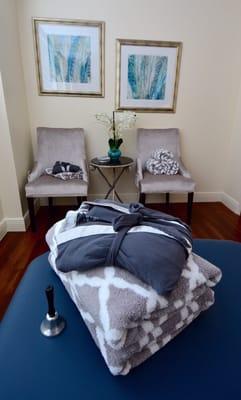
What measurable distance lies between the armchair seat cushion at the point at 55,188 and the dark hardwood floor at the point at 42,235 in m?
0.39

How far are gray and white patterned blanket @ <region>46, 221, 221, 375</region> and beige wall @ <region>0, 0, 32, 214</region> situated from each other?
1.81 meters

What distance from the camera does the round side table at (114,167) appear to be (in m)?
2.26

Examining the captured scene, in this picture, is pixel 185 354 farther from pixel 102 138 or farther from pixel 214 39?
pixel 214 39

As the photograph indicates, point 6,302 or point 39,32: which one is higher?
point 39,32

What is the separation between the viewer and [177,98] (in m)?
2.55

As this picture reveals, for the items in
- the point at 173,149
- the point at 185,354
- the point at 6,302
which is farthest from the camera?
the point at 173,149

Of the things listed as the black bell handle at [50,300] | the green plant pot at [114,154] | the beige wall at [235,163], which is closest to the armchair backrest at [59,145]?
the green plant pot at [114,154]

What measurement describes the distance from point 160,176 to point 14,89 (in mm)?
1540

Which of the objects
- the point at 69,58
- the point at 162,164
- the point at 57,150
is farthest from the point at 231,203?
the point at 69,58

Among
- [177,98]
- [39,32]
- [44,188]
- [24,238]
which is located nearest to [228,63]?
[177,98]

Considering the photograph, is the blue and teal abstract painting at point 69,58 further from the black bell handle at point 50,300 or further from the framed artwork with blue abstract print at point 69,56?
the black bell handle at point 50,300

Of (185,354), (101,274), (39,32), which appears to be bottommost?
(185,354)

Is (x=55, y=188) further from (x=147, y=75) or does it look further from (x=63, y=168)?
(x=147, y=75)

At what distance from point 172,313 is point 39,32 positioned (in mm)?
2625
